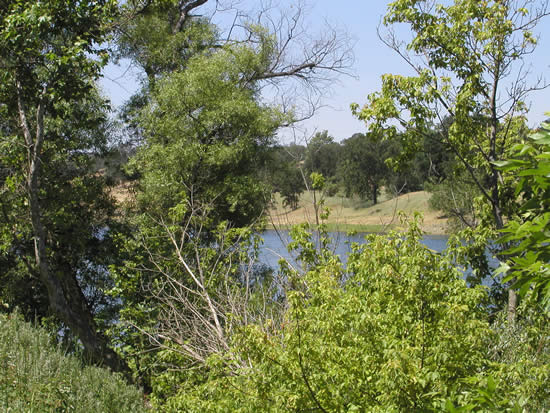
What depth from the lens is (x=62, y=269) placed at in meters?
13.0

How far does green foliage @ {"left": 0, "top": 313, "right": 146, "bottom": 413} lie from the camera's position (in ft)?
16.7

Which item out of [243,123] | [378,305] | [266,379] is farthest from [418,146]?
[243,123]

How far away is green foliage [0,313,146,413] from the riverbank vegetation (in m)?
0.03

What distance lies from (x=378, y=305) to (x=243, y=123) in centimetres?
1241

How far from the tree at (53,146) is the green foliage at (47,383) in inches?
108

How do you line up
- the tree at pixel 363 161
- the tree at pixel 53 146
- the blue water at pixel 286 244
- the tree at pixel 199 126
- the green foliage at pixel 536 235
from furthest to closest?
the tree at pixel 363 161
the tree at pixel 199 126
the blue water at pixel 286 244
the tree at pixel 53 146
the green foliage at pixel 536 235

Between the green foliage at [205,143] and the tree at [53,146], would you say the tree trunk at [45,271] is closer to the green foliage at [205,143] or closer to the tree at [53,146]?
the tree at [53,146]

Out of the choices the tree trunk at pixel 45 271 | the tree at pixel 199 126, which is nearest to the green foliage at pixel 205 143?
the tree at pixel 199 126

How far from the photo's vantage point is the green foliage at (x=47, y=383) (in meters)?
5.09

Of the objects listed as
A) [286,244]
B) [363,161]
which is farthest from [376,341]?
[363,161]

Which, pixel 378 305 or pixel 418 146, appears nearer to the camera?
pixel 378 305

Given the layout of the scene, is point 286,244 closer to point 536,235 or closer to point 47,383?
point 47,383

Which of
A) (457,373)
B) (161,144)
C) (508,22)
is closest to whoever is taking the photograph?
(457,373)

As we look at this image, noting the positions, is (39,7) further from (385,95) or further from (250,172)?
(250,172)
